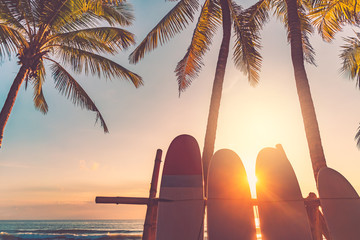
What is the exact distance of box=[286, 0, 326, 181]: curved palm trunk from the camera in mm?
3746

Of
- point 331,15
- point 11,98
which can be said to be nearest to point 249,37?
point 331,15

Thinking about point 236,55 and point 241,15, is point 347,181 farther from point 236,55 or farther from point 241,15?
point 241,15

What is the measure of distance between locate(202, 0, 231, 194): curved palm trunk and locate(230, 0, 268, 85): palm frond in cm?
Result: 45

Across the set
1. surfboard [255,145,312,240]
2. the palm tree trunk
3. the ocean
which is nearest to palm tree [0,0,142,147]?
the palm tree trunk

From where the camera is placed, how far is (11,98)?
529cm

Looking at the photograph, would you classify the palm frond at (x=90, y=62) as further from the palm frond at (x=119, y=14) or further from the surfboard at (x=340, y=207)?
the surfboard at (x=340, y=207)

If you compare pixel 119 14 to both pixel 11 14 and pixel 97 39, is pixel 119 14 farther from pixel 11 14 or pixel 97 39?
pixel 11 14

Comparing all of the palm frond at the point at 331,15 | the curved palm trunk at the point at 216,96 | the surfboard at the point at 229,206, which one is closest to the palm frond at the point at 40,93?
the curved palm trunk at the point at 216,96

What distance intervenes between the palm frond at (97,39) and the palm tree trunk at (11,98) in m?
1.33

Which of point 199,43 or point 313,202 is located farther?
point 199,43

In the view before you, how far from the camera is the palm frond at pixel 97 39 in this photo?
21.6ft

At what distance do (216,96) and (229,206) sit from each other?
2.72 m

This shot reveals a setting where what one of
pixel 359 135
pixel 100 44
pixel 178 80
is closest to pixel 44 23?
pixel 100 44

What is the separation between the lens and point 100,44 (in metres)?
7.08
